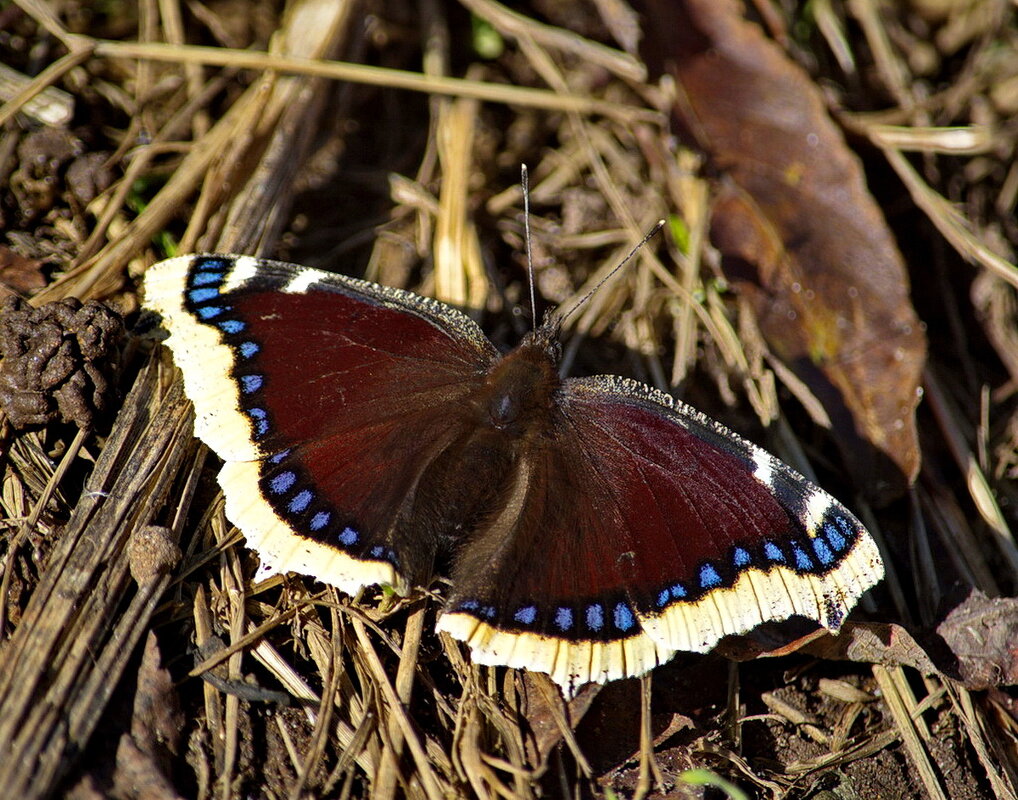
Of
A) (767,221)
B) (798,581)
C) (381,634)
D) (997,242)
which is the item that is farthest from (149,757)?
(997,242)

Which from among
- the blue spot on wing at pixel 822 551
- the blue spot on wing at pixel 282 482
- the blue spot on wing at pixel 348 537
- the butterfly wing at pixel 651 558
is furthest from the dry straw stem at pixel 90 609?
the blue spot on wing at pixel 822 551

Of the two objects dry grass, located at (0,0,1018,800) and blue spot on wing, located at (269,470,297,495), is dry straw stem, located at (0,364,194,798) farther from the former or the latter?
blue spot on wing, located at (269,470,297,495)

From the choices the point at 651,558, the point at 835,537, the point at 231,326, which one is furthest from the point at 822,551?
the point at 231,326

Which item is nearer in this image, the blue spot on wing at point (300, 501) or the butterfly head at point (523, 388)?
the blue spot on wing at point (300, 501)

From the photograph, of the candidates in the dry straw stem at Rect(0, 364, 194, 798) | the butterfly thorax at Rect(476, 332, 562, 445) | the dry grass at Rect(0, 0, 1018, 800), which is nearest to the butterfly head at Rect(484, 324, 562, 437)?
the butterfly thorax at Rect(476, 332, 562, 445)

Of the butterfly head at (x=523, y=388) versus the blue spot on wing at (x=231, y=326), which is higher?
the blue spot on wing at (x=231, y=326)

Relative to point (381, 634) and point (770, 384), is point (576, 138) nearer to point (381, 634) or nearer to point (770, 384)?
point (770, 384)

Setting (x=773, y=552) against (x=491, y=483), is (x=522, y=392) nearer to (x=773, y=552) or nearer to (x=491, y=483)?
(x=491, y=483)

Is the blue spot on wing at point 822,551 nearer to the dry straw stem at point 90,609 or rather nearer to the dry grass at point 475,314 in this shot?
the dry grass at point 475,314
